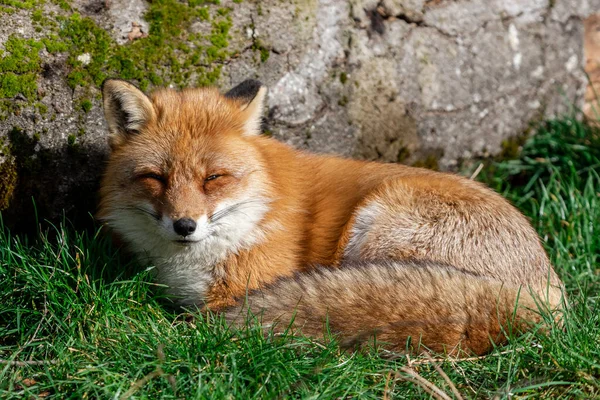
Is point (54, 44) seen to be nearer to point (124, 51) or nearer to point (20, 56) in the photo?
point (20, 56)

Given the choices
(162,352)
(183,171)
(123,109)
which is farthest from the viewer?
(123,109)

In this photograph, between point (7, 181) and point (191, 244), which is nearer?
point (191, 244)

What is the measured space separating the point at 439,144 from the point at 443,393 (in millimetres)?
2587

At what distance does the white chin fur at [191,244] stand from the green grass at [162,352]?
108 mm

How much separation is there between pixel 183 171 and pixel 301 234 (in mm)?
698

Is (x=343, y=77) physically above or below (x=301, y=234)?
above

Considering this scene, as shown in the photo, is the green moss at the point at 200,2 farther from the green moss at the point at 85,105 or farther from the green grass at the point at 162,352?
the green grass at the point at 162,352

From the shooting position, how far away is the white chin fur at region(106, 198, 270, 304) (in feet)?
10.1

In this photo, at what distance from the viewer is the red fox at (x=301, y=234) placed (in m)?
2.79

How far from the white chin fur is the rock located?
635 millimetres

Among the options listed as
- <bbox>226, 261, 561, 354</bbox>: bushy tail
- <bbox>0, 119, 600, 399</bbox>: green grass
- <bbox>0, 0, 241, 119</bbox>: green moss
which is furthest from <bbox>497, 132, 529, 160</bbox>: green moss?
<bbox>226, 261, 561, 354</bbox>: bushy tail

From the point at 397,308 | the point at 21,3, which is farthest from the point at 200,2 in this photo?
the point at 397,308

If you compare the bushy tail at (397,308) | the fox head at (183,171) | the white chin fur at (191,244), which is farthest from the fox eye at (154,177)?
the bushy tail at (397,308)

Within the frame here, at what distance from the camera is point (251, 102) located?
3242mm
